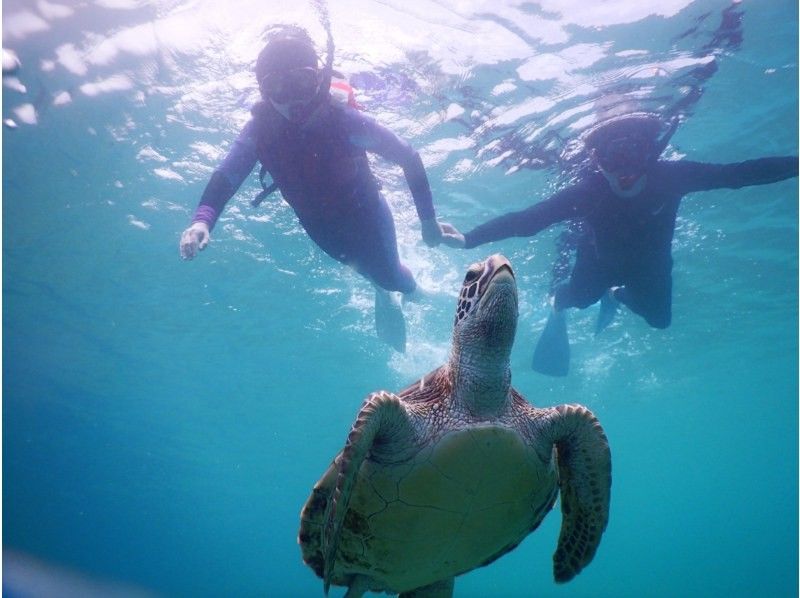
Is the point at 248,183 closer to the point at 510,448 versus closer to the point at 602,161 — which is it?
the point at 602,161

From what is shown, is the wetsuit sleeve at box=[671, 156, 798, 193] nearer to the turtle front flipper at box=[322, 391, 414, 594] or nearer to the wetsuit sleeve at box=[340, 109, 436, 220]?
the wetsuit sleeve at box=[340, 109, 436, 220]

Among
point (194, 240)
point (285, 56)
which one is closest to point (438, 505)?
point (194, 240)

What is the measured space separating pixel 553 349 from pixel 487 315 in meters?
9.03

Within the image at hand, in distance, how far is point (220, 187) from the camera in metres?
5.90

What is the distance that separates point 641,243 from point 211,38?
806cm

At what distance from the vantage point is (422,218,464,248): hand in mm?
6293

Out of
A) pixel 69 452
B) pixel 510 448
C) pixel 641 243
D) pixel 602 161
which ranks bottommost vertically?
pixel 69 452

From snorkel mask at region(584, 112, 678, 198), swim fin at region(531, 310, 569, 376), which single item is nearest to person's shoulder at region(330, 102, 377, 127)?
snorkel mask at region(584, 112, 678, 198)

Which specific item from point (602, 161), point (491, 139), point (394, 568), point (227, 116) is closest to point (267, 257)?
point (227, 116)

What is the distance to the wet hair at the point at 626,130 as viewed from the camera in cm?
757

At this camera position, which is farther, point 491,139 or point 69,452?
point 69,452

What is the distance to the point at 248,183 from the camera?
10297mm

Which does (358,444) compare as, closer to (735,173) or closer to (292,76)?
(292,76)

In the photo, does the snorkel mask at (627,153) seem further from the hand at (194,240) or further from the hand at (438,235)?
the hand at (194,240)
